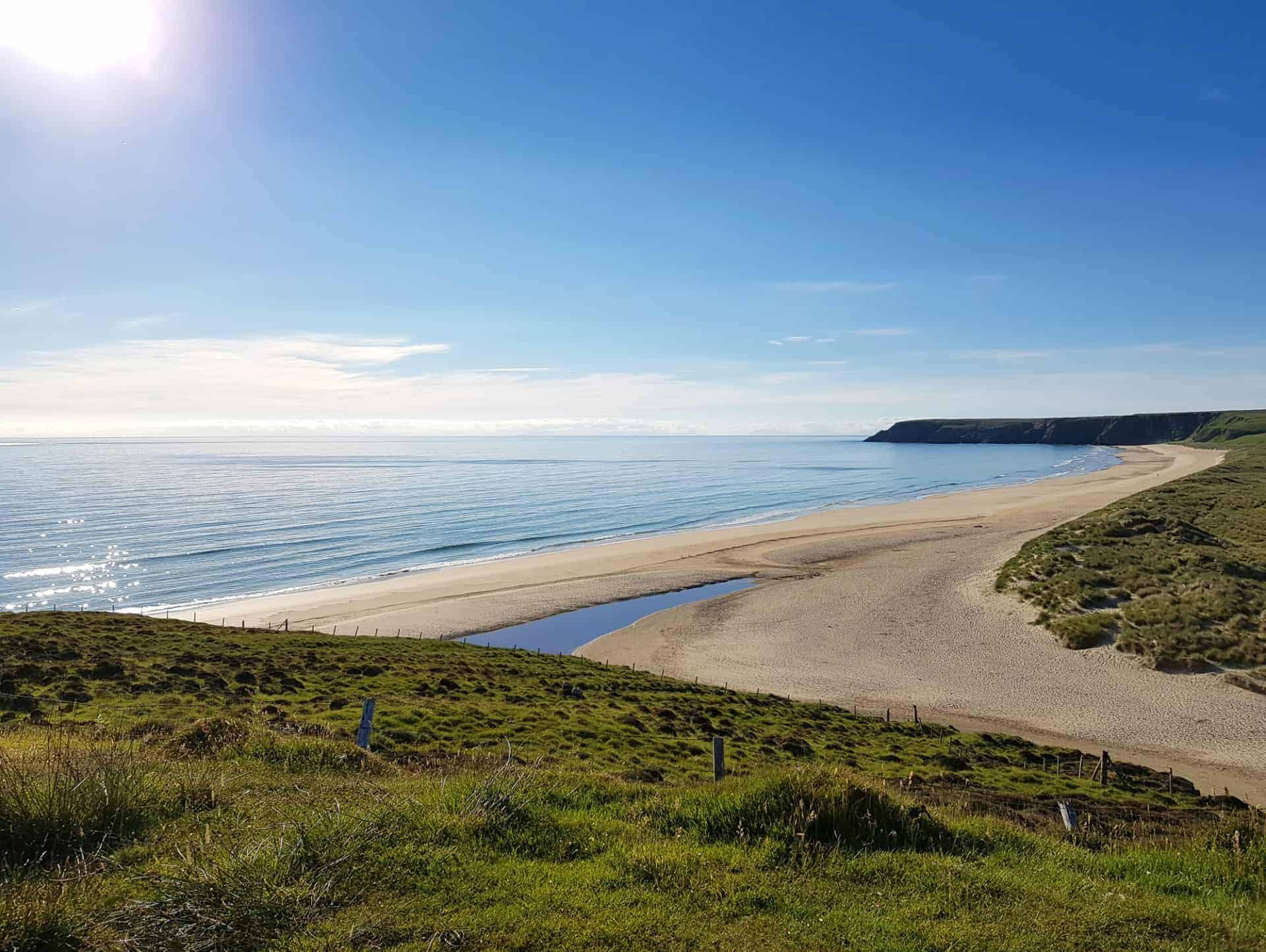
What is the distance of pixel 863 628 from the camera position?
36.7 metres

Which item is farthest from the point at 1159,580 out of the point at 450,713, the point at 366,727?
the point at 366,727

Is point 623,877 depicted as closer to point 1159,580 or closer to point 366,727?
point 366,727

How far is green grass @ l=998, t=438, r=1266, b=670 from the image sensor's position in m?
30.5

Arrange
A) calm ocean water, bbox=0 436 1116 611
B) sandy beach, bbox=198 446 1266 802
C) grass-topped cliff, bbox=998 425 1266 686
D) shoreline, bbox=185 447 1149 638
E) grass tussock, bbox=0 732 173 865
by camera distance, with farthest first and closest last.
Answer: calm ocean water, bbox=0 436 1116 611, shoreline, bbox=185 447 1149 638, grass-topped cliff, bbox=998 425 1266 686, sandy beach, bbox=198 446 1266 802, grass tussock, bbox=0 732 173 865

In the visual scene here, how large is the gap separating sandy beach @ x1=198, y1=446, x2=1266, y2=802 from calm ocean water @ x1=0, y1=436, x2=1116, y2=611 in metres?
7.14

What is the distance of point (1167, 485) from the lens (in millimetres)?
79000

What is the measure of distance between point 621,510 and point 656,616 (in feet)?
159

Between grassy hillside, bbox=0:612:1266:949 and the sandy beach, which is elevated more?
grassy hillside, bbox=0:612:1266:949

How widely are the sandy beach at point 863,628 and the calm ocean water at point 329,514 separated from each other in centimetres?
714

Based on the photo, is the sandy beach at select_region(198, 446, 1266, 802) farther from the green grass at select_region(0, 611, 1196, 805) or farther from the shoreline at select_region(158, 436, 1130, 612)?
the green grass at select_region(0, 611, 1196, 805)

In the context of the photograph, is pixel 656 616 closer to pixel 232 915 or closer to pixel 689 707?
pixel 689 707

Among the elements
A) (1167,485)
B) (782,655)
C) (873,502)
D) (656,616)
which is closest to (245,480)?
(873,502)

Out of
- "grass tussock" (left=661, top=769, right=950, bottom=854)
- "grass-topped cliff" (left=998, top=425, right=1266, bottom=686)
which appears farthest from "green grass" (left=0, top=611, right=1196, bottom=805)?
"grass-topped cliff" (left=998, top=425, right=1266, bottom=686)

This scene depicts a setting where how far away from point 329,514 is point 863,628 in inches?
2395
